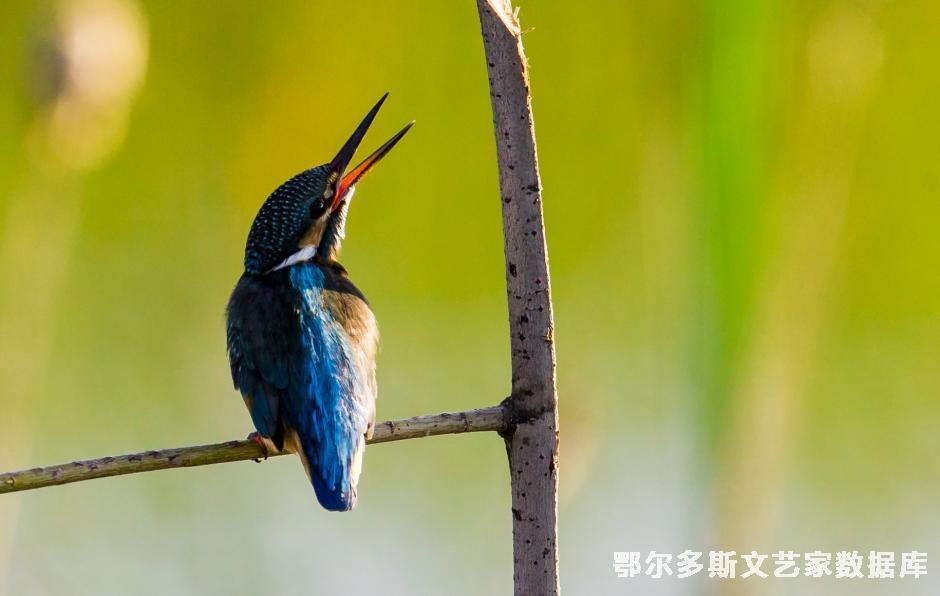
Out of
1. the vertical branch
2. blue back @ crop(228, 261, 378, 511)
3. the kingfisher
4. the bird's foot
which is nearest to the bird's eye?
the kingfisher

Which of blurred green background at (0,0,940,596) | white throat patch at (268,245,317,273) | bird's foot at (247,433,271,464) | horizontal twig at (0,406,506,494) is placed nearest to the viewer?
horizontal twig at (0,406,506,494)

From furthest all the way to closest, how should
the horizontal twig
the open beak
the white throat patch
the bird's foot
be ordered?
the open beak → the white throat patch → the bird's foot → the horizontal twig

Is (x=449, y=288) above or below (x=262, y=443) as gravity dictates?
above

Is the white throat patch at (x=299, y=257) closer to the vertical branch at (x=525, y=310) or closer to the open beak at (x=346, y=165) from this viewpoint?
the open beak at (x=346, y=165)

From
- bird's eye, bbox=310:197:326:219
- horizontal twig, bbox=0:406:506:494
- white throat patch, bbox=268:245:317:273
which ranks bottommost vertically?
horizontal twig, bbox=0:406:506:494

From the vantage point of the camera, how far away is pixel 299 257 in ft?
7.17

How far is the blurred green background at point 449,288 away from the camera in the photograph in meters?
3.34

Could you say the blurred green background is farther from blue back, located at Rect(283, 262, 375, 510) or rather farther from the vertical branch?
the vertical branch

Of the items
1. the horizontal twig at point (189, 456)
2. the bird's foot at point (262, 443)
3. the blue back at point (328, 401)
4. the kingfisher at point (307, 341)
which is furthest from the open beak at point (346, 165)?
the horizontal twig at point (189, 456)

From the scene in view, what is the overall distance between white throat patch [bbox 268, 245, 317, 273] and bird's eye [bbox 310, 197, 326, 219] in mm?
65

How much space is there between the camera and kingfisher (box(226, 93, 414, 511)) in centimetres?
177

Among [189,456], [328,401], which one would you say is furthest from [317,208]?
[189,456]

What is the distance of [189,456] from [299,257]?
0.86 metres

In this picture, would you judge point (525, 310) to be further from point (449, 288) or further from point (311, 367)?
point (449, 288)
